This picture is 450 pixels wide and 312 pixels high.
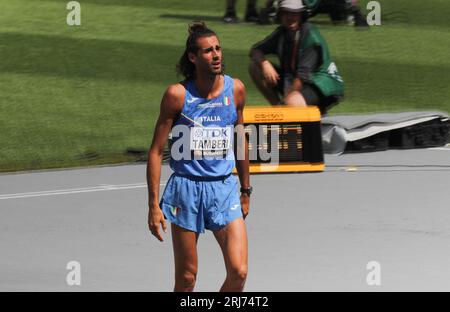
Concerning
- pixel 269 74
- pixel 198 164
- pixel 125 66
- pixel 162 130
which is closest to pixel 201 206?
pixel 198 164

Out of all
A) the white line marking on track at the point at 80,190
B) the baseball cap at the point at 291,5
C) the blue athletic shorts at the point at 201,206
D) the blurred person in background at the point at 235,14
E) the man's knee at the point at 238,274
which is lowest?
the white line marking on track at the point at 80,190

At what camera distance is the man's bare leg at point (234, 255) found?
26.0 ft

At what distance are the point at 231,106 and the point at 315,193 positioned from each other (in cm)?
475

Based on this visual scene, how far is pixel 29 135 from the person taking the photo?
1625 cm

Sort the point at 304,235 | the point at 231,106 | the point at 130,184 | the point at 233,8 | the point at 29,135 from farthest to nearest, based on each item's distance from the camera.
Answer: the point at 233,8, the point at 29,135, the point at 130,184, the point at 304,235, the point at 231,106

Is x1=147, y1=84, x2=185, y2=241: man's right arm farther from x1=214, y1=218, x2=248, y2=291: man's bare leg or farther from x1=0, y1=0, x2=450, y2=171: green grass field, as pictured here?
x1=0, y1=0, x2=450, y2=171: green grass field

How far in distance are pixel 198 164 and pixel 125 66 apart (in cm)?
1268

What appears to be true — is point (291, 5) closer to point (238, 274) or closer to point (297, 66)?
point (297, 66)

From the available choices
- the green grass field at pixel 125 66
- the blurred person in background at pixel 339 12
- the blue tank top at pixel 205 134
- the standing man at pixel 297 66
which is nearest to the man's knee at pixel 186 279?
the blue tank top at pixel 205 134

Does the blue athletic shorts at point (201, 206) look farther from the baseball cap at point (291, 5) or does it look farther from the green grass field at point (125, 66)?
the green grass field at point (125, 66)

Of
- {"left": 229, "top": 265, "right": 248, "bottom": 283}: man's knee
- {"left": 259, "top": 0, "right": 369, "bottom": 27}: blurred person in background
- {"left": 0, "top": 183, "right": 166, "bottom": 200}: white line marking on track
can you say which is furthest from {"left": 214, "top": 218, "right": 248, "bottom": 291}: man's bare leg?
{"left": 259, "top": 0, "right": 369, "bottom": 27}: blurred person in background
